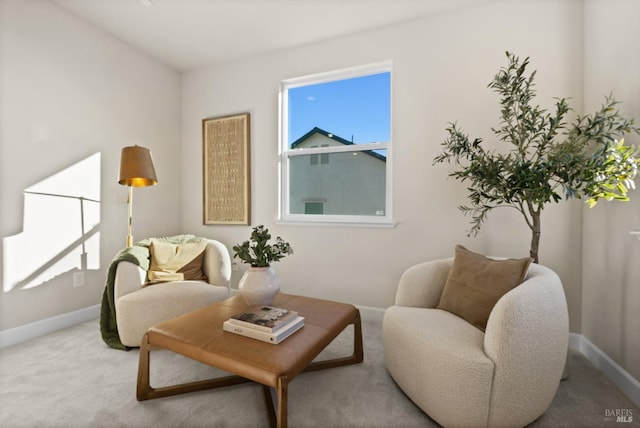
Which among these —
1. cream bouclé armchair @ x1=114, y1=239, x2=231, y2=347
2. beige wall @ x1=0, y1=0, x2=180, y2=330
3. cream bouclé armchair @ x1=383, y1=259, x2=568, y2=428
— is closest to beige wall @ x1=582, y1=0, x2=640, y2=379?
cream bouclé armchair @ x1=383, y1=259, x2=568, y2=428

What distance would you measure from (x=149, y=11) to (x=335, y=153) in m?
2.00

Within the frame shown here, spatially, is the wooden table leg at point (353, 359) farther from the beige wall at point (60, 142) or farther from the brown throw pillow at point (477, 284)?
the beige wall at point (60, 142)

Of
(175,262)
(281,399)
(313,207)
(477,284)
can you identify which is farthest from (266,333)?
(313,207)

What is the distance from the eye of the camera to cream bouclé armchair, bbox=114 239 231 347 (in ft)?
6.85

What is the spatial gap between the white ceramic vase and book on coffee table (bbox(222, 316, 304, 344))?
0.27 m

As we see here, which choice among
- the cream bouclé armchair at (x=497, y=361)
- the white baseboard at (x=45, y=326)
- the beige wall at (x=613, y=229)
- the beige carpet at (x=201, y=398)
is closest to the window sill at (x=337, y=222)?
the beige carpet at (x=201, y=398)

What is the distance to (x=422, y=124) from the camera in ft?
8.45

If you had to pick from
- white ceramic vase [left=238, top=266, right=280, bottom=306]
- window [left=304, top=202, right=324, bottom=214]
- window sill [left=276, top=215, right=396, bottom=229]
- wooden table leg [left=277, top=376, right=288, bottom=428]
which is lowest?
wooden table leg [left=277, top=376, right=288, bottom=428]

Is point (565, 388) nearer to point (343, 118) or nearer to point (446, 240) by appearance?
point (446, 240)

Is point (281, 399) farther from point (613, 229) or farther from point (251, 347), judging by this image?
point (613, 229)

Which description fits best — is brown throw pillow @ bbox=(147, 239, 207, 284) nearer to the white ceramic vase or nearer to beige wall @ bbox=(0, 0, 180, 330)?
beige wall @ bbox=(0, 0, 180, 330)

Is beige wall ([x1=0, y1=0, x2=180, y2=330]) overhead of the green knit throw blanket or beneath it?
overhead

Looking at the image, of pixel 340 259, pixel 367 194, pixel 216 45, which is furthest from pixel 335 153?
pixel 216 45

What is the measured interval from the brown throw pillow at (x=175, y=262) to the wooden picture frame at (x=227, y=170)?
79 centimetres
